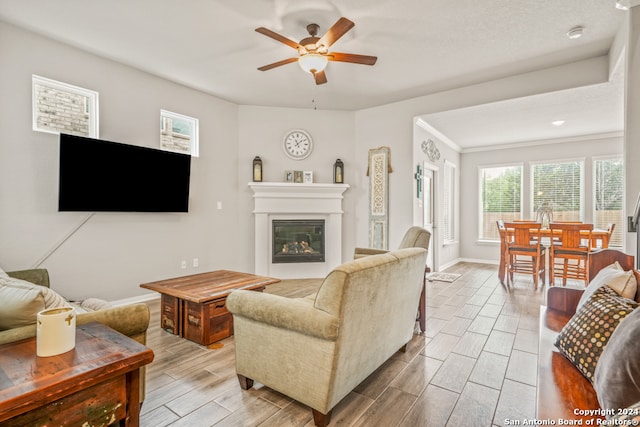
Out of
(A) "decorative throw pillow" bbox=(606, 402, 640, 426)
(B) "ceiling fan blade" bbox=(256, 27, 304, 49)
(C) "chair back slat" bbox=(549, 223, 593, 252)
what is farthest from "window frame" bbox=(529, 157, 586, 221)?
(A) "decorative throw pillow" bbox=(606, 402, 640, 426)

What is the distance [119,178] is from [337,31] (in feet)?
9.64

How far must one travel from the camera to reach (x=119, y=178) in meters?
3.69

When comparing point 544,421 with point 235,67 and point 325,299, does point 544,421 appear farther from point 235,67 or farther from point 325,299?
point 235,67

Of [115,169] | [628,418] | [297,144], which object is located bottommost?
[628,418]

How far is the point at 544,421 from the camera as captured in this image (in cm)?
114

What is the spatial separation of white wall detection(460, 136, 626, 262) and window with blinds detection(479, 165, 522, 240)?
11cm

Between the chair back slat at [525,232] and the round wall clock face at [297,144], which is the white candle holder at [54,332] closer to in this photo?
the round wall clock face at [297,144]

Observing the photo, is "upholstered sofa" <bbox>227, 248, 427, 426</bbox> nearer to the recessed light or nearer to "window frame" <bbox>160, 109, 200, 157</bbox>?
the recessed light

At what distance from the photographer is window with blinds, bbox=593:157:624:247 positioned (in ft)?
18.7

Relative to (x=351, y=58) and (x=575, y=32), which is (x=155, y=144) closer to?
(x=351, y=58)

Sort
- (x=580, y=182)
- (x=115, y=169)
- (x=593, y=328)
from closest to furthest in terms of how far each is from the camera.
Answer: (x=593, y=328)
(x=115, y=169)
(x=580, y=182)

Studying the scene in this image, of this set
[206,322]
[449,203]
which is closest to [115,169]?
[206,322]

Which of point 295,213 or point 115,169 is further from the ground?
point 115,169

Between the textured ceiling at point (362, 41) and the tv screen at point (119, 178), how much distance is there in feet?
3.65
